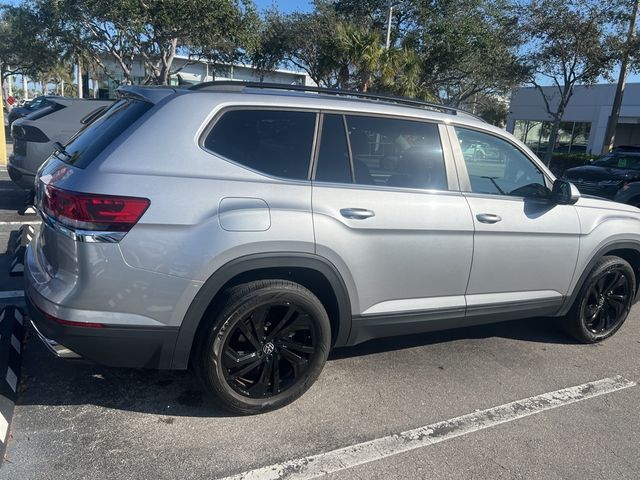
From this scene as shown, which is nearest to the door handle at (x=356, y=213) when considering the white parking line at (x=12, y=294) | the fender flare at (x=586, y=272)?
the fender flare at (x=586, y=272)

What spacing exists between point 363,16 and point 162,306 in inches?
1035

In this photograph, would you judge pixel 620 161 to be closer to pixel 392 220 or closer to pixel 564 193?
pixel 564 193

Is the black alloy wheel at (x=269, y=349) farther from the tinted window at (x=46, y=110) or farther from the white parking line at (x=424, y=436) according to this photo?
the tinted window at (x=46, y=110)

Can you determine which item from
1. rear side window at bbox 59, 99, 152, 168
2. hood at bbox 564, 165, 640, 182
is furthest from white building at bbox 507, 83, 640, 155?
rear side window at bbox 59, 99, 152, 168

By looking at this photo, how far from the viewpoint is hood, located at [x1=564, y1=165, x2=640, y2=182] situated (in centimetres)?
1031

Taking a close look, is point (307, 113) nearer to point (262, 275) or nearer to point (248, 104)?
point (248, 104)

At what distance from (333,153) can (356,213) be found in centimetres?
41

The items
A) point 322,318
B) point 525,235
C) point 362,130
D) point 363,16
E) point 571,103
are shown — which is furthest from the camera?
point 571,103

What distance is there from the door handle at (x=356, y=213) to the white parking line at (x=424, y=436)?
1282 mm

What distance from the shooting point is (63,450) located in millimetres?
2717

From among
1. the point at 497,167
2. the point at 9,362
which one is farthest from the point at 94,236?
the point at 497,167

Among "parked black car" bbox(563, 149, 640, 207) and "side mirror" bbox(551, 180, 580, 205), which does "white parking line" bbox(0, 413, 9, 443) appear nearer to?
"side mirror" bbox(551, 180, 580, 205)

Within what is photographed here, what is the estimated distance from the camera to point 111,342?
269cm

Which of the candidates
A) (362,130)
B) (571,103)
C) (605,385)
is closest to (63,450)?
(362,130)
